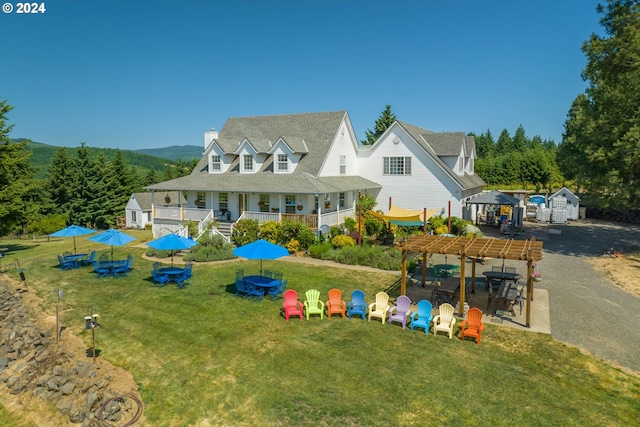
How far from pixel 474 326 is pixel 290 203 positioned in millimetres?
18527

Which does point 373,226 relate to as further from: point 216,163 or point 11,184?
point 11,184

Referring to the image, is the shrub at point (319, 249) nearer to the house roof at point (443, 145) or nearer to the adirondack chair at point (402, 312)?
the adirondack chair at point (402, 312)

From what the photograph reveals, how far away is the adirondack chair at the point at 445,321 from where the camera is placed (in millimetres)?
12758

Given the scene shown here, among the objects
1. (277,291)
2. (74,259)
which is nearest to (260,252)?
(277,291)

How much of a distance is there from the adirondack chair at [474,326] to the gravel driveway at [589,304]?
2562mm

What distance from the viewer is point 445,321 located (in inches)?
517

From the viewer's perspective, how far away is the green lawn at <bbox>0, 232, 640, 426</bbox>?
28.6ft

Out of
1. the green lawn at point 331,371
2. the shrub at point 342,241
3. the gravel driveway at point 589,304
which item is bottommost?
the green lawn at point 331,371

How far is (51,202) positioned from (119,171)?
30.9 ft

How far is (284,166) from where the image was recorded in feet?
103

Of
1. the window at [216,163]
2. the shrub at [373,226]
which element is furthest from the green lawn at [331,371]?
the window at [216,163]

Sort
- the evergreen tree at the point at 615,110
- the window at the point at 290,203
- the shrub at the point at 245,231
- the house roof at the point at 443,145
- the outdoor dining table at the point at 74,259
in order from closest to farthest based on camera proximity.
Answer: the outdoor dining table at the point at 74,259 → the evergreen tree at the point at 615,110 → the shrub at the point at 245,231 → the window at the point at 290,203 → the house roof at the point at 443,145

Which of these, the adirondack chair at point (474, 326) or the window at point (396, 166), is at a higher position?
the window at point (396, 166)

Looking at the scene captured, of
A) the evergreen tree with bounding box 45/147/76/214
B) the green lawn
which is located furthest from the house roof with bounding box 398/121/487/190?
the evergreen tree with bounding box 45/147/76/214
